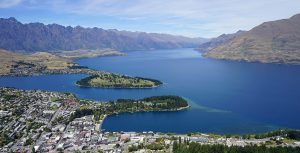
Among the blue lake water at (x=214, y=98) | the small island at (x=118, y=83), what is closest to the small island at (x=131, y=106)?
the blue lake water at (x=214, y=98)

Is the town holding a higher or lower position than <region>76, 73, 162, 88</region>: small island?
lower

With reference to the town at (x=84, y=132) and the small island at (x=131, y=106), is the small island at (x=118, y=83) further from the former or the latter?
the town at (x=84, y=132)

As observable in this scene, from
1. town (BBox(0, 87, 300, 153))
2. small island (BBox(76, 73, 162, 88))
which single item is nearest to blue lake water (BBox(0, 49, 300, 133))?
small island (BBox(76, 73, 162, 88))

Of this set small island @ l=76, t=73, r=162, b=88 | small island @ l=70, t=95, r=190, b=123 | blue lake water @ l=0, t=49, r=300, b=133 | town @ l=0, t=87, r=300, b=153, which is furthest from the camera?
small island @ l=76, t=73, r=162, b=88

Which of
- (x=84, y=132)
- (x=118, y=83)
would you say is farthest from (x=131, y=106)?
(x=118, y=83)

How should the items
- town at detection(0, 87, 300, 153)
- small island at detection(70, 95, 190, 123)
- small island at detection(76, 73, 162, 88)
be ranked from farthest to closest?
small island at detection(76, 73, 162, 88), small island at detection(70, 95, 190, 123), town at detection(0, 87, 300, 153)

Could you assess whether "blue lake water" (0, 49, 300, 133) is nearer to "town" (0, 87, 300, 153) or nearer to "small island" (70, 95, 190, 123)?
"small island" (70, 95, 190, 123)

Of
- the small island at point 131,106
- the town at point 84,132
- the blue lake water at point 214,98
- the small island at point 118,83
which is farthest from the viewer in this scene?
the small island at point 118,83

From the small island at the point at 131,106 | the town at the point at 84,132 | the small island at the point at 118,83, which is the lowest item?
the town at the point at 84,132

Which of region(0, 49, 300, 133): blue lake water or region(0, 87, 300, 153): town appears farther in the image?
region(0, 49, 300, 133): blue lake water

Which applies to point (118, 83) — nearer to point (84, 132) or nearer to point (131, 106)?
point (131, 106)
